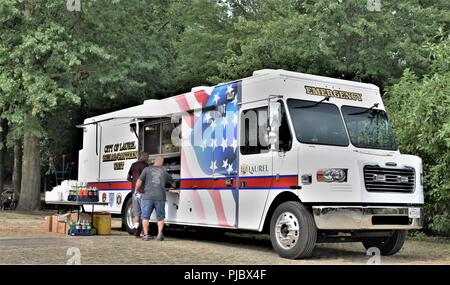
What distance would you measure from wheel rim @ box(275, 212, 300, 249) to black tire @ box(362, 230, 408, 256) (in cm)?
198

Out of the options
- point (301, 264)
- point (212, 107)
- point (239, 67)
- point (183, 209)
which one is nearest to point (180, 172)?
point (183, 209)

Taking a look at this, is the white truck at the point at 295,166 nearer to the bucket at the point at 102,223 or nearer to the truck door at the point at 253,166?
the truck door at the point at 253,166

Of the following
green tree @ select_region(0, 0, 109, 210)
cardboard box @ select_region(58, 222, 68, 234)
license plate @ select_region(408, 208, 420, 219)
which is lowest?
cardboard box @ select_region(58, 222, 68, 234)

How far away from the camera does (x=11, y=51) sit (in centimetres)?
2236

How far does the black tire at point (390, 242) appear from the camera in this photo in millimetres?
11141

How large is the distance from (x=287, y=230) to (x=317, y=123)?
6.14 ft

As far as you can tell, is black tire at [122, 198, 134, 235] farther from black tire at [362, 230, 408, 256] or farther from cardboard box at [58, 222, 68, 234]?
black tire at [362, 230, 408, 256]

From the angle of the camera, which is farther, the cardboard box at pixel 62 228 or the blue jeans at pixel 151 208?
the cardboard box at pixel 62 228

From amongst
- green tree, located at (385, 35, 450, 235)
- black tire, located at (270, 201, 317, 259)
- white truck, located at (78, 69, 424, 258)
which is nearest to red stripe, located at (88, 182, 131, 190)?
white truck, located at (78, 69, 424, 258)

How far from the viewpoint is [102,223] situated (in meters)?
14.4

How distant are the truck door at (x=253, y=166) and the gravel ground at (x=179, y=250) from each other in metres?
0.73

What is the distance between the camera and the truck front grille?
1016cm

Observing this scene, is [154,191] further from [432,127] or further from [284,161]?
[432,127]

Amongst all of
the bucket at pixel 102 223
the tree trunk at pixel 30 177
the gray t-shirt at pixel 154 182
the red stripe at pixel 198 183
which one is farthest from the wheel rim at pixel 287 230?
the tree trunk at pixel 30 177
